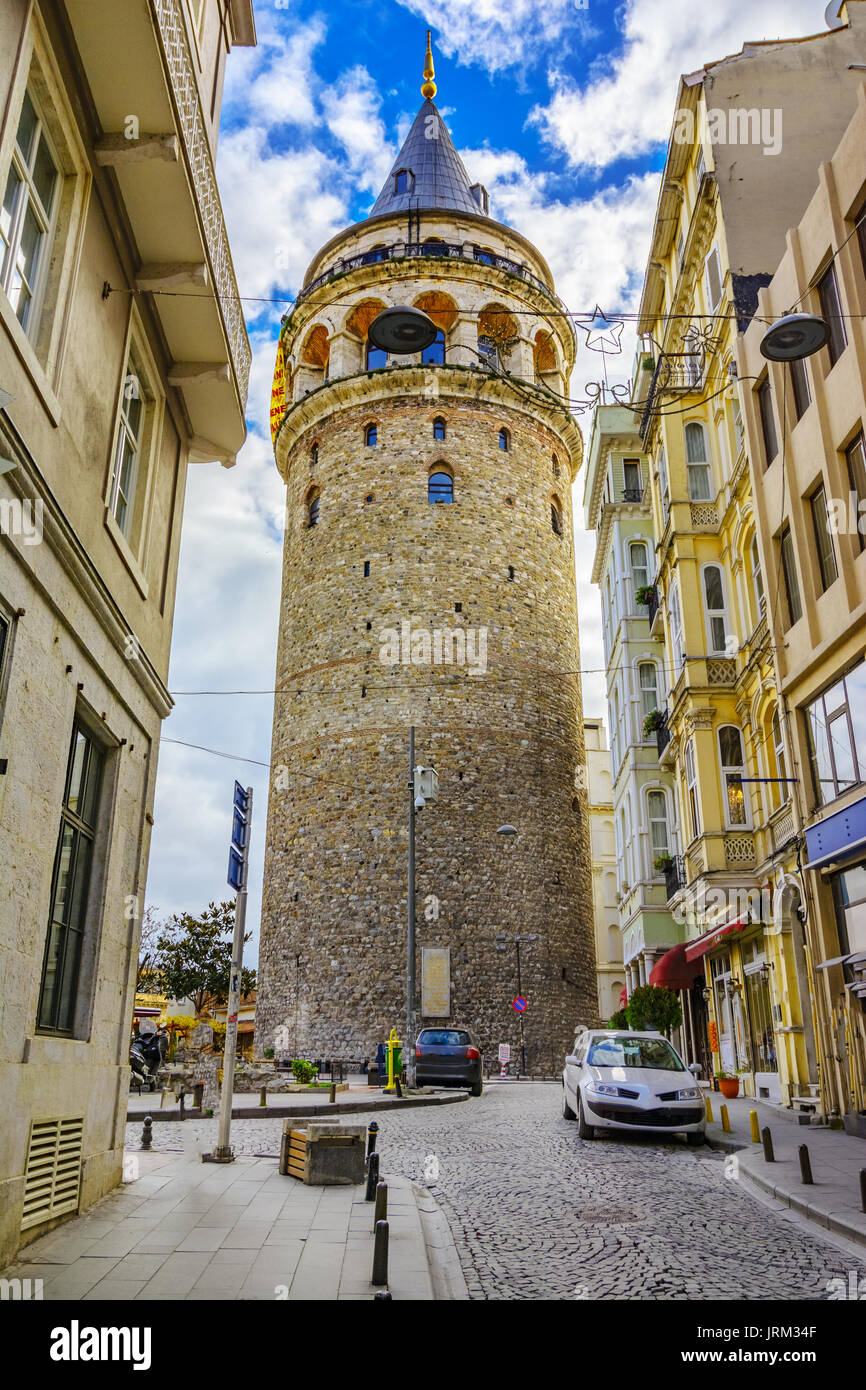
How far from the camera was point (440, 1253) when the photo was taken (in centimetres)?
695

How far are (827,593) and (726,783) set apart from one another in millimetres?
6245

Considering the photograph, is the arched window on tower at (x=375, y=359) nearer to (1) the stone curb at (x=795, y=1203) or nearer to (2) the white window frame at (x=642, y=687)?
(2) the white window frame at (x=642, y=687)

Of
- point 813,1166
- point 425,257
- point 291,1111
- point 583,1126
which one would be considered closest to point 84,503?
point 813,1166

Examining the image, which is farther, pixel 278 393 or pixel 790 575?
pixel 278 393

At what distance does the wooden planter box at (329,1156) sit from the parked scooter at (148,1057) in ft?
39.4

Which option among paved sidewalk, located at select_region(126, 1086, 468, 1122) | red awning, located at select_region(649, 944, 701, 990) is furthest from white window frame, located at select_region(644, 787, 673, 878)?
paved sidewalk, located at select_region(126, 1086, 468, 1122)

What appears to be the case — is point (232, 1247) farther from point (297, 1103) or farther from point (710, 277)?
point (710, 277)

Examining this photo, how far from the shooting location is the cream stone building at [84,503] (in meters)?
6.41

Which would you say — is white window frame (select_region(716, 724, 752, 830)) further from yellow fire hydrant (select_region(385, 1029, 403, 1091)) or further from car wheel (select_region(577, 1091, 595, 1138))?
yellow fire hydrant (select_region(385, 1029, 403, 1091))

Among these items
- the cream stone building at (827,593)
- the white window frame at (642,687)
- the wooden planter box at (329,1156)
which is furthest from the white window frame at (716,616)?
the wooden planter box at (329,1156)

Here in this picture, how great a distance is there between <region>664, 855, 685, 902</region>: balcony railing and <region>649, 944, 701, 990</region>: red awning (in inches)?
49.5

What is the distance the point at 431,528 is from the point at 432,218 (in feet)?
42.0

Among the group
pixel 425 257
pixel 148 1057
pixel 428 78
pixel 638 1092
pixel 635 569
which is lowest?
pixel 638 1092
